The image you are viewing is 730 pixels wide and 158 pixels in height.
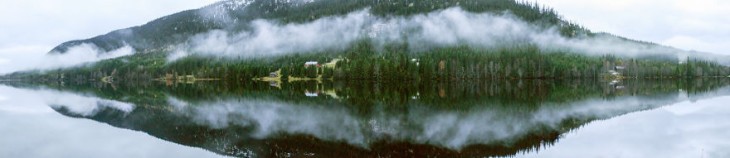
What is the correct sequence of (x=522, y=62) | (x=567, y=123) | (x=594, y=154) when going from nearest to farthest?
(x=594, y=154)
(x=567, y=123)
(x=522, y=62)

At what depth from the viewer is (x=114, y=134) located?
28.8 m

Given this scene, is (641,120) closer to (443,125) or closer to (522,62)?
(443,125)

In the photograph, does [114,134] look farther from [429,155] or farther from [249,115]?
[429,155]

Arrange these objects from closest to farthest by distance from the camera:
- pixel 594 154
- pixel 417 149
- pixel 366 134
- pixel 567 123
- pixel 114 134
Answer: pixel 594 154 < pixel 417 149 < pixel 366 134 < pixel 114 134 < pixel 567 123

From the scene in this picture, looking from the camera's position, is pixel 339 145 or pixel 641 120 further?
pixel 641 120

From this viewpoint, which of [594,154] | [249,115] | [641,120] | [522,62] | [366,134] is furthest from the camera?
[522,62]

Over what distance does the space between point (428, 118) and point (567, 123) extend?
741cm

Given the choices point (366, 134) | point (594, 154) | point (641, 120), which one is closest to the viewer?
point (594, 154)

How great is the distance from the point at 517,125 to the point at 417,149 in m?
9.65

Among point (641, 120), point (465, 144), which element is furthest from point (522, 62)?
point (465, 144)

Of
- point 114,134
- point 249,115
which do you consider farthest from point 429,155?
point 249,115

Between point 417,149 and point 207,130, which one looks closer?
point 417,149

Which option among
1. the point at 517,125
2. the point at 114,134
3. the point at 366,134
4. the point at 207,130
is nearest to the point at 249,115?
the point at 207,130

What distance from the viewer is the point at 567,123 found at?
101 feet
